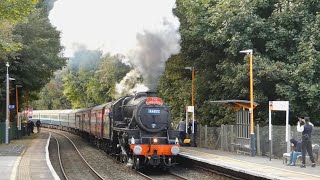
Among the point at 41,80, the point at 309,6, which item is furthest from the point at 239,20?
the point at 41,80

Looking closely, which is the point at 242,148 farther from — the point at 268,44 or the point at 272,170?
the point at 272,170

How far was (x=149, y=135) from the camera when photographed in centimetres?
1877

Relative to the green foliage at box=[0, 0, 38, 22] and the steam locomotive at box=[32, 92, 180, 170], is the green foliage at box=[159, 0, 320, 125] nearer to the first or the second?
the steam locomotive at box=[32, 92, 180, 170]

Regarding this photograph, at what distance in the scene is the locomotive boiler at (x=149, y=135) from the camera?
1811cm

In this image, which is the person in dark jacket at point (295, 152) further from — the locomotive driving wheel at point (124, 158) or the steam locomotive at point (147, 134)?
the locomotive driving wheel at point (124, 158)

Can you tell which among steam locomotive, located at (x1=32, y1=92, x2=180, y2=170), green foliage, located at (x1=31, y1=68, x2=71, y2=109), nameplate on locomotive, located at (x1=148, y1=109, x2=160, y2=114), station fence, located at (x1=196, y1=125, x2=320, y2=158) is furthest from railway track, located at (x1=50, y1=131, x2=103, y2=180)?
green foliage, located at (x1=31, y1=68, x2=71, y2=109)

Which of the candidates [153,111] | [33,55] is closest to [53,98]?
[33,55]

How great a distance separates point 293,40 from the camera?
21.7 meters

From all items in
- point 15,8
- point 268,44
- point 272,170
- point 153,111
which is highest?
point 15,8

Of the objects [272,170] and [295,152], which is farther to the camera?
[295,152]

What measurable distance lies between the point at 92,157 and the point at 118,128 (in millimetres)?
6248

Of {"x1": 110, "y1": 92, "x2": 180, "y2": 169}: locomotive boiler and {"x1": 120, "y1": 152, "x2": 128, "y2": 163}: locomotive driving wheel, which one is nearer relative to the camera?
{"x1": 110, "y1": 92, "x2": 180, "y2": 169}: locomotive boiler

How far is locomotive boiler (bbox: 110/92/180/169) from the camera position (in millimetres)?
18109

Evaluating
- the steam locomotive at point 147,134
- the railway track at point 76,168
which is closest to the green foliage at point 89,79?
the railway track at point 76,168
